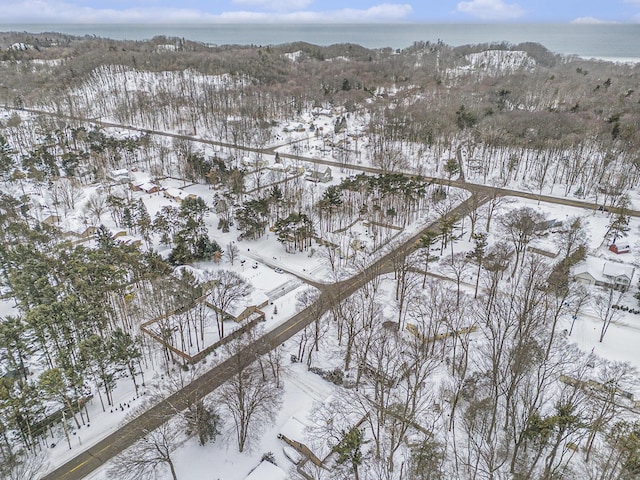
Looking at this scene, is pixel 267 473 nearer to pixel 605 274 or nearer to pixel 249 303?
pixel 249 303

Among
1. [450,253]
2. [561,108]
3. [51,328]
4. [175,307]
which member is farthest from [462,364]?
[561,108]

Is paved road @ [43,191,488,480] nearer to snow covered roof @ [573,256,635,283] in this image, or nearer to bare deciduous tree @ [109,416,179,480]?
bare deciduous tree @ [109,416,179,480]

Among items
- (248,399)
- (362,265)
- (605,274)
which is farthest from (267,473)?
(605,274)

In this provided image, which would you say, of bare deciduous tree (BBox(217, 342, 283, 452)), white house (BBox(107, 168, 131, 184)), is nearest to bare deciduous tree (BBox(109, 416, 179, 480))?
bare deciduous tree (BBox(217, 342, 283, 452))

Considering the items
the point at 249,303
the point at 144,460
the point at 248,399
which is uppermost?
the point at 248,399

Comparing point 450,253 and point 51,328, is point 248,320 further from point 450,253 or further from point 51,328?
point 450,253

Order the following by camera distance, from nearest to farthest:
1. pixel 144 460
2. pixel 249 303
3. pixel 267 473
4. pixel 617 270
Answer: pixel 144 460 → pixel 267 473 → pixel 249 303 → pixel 617 270

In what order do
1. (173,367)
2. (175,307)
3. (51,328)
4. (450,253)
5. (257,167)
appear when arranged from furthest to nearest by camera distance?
1. (257,167)
2. (450,253)
3. (175,307)
4. (173,367)
5. (51,328)
